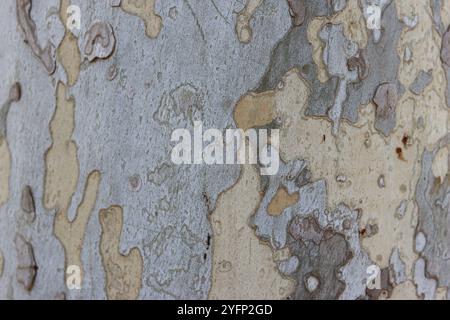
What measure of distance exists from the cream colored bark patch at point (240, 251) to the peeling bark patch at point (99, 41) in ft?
0.85

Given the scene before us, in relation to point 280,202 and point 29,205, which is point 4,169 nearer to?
point 29,205

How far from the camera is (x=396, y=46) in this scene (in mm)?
847

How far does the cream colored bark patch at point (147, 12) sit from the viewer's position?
0.80 metres

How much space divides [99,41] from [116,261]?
0.32 meters

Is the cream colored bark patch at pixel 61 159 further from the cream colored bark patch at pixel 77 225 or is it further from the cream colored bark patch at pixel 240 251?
the cream colored bark patch at pixel 240 251

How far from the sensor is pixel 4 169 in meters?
0.83

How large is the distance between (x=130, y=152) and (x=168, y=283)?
20cm

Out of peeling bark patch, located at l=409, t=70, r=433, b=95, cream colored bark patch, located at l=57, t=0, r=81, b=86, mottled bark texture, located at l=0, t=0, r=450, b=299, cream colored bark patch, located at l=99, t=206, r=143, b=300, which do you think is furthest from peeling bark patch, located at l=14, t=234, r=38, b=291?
peeling bark patch, located at l=409, t=70, r=433, b=95

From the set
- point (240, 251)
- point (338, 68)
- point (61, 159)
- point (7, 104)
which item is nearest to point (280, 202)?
point (240, 251)

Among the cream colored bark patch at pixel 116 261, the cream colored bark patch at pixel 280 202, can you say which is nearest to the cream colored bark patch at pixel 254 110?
the cream colored bark patch at pixel 280 202

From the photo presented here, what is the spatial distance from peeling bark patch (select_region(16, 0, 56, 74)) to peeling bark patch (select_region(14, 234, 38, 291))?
0.84ft
